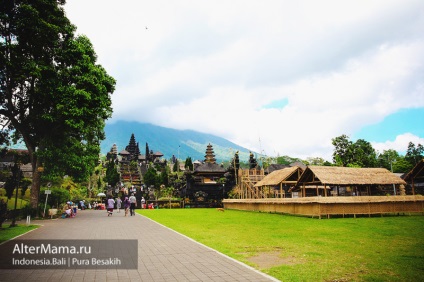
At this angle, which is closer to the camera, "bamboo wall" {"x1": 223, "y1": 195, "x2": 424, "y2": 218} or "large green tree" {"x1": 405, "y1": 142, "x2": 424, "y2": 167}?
"bamboo wall" {"x1": 223, "y1": 195, "x2": 424, "y2": 218}

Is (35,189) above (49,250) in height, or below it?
above

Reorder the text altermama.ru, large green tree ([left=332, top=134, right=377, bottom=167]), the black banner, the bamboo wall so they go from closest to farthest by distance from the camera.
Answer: the black banner
the text altermama.ru
the bamboo wall
large green tree ([left=332, top=134, right=377, bottom=167])

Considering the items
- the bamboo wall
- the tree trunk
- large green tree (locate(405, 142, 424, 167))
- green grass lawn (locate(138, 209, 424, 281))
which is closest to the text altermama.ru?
green grass lawn (locate(138, 209, 424, 281))

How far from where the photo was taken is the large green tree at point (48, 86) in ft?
68.0

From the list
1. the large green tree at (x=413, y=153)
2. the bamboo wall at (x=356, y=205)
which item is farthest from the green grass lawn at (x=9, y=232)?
the large green tree at (x=413, y=153)

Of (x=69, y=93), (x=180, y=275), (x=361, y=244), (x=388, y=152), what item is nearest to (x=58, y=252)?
(x=180, y=275)

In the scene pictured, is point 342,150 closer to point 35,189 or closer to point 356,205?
point 356,205

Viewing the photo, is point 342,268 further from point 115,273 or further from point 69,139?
point 69,139

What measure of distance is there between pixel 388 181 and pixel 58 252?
1049 inches

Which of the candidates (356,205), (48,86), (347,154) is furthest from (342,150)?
(48,86)

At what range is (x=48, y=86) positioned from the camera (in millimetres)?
21984

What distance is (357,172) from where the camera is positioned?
2647cm

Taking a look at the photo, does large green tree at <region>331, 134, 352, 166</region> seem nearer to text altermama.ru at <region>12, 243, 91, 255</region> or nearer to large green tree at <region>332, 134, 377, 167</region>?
large green tree at <region>332, 134, 377, 167</region>

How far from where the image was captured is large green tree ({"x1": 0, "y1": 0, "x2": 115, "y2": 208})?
816 inches
